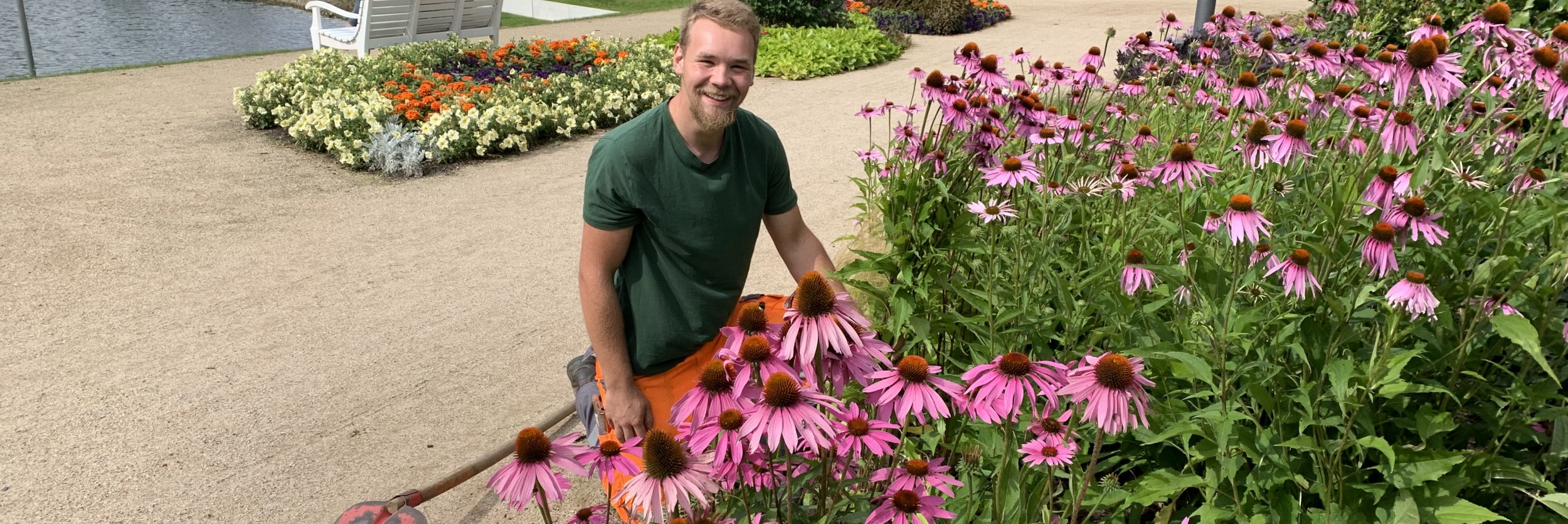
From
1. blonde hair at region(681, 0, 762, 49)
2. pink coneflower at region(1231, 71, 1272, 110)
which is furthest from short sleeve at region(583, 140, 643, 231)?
pink coneflower at region(1231, 71, 1272, 110)

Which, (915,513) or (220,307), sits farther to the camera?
(220,307)

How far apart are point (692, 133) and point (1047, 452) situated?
1088 mm

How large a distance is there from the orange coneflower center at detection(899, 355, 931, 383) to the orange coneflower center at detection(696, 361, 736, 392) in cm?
23

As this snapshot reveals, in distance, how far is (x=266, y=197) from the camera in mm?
5512

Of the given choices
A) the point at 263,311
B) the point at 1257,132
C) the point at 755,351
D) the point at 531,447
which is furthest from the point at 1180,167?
the point at 263,311

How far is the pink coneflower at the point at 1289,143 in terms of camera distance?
2148 mm

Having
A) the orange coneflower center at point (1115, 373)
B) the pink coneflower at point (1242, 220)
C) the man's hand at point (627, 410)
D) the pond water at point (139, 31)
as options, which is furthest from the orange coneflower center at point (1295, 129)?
the pond water at point (139, 31)

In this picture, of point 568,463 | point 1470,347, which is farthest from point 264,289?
point 1470,347

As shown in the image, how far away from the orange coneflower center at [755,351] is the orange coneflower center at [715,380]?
0.04m

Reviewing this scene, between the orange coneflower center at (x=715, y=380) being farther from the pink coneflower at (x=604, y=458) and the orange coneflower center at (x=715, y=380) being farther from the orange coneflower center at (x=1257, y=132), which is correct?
the orange coneflower center at (x=1257, y=132)

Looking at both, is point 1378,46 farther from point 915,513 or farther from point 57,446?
point 57,446

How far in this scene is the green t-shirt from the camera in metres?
2.31

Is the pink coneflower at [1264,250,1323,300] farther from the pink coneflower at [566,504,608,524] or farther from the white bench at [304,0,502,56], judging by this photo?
the white bench at [304,0,502,56]

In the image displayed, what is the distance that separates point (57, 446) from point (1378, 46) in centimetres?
654
